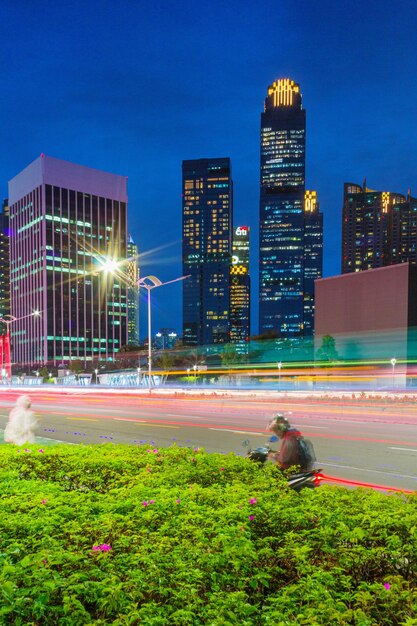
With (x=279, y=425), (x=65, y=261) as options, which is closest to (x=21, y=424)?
(x=279, y=425)

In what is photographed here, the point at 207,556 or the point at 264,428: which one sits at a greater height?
the point at 207,556

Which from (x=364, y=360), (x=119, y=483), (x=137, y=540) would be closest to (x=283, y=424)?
(x=119, y=483)

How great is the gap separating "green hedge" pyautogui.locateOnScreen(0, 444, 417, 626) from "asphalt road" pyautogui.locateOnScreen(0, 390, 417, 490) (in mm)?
4633

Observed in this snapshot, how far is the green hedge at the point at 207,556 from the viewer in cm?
260

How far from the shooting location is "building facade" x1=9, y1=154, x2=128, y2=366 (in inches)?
5084

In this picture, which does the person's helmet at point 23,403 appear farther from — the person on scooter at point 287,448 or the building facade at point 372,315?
the building facade at point 372,315

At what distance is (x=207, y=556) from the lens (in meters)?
3.17

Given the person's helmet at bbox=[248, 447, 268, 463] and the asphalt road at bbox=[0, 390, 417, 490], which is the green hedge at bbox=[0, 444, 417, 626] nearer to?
the person's helmet at bbox=[248, 447, 268, 463]

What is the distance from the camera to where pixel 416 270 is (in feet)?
235

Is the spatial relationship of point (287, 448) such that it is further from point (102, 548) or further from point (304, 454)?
point (102, 548)

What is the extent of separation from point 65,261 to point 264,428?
12215 cm

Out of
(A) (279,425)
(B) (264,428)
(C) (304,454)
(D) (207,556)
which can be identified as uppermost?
(D) (207,556)

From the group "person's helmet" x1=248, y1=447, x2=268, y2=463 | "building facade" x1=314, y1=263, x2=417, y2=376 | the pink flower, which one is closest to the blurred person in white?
"person's helmet" x1=248, y1=447, x2=268, y2=463

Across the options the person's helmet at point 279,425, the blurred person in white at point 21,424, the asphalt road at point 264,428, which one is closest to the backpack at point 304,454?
the person's helmet at point 279,425
